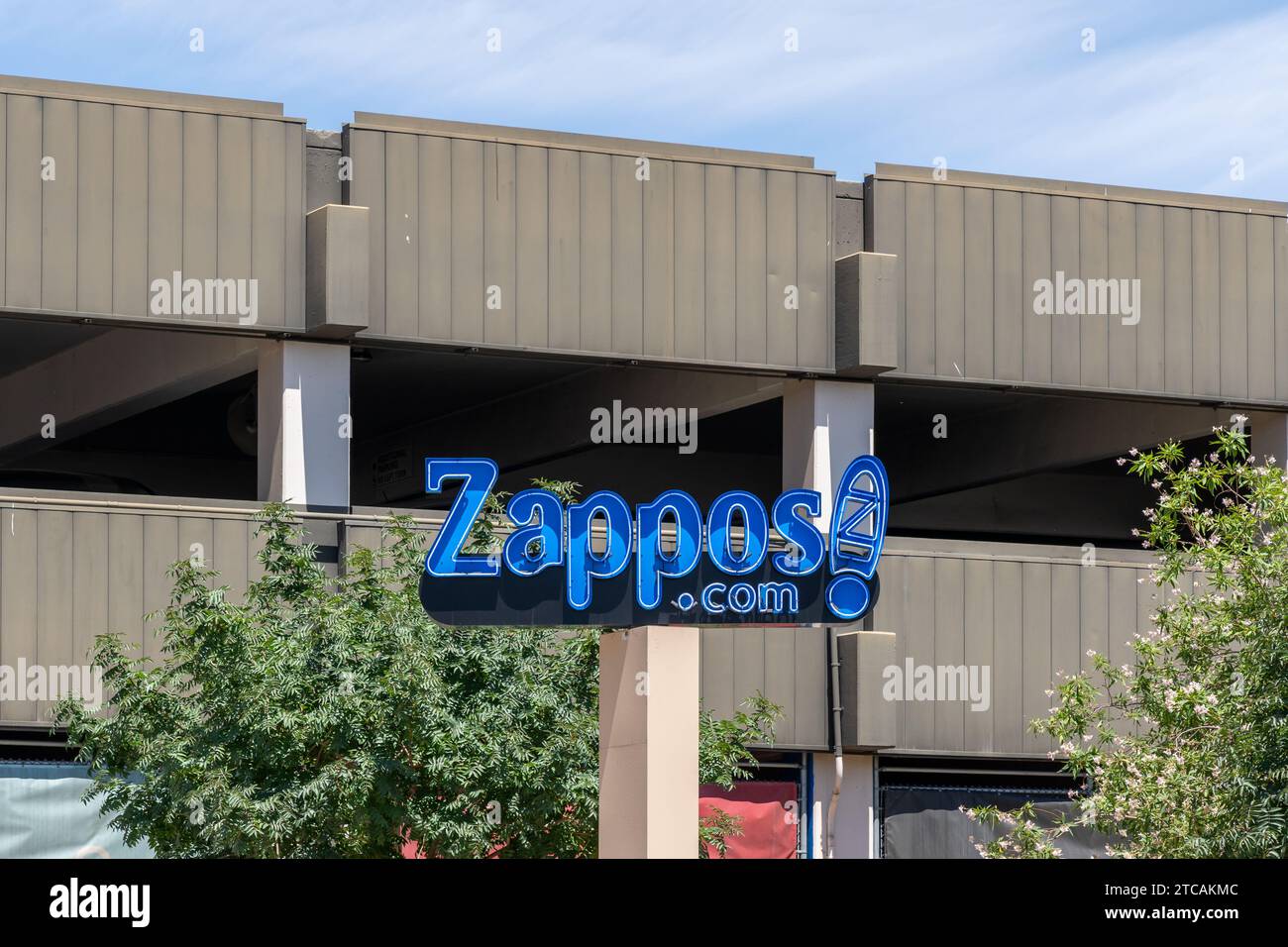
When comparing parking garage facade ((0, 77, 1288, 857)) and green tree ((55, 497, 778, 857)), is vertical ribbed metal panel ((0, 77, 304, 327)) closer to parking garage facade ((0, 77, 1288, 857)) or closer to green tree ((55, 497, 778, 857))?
parking garage facade ((0, 77, 1288, 857))

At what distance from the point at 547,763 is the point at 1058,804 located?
9.85 metres

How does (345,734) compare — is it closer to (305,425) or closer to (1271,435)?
(305,425)

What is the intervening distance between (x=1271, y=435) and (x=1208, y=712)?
13.2 m

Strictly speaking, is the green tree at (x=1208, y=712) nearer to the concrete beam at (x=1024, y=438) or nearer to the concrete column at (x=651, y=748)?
the concrete column at (x=651, y=748)

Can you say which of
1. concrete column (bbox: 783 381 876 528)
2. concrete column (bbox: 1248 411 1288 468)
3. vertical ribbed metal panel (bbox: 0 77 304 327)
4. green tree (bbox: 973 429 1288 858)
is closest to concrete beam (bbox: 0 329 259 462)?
vertical ribbed metal panel (bbox: 0 77 304 327)

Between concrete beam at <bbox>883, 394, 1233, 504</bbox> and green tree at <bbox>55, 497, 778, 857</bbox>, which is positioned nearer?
green tree at <bbox>55, 497, 778, 857</bbox>

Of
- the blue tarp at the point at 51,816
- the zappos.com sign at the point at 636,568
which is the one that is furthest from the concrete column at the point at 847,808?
the zappos.com sign at the point at 636,568

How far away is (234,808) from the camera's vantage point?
50.7ft

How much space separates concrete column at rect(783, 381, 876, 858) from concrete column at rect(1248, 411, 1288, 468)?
565 centimetres

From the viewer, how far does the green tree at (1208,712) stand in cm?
1303

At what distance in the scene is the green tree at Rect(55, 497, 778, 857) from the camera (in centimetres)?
1560

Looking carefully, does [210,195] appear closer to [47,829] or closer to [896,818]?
[47,829]
